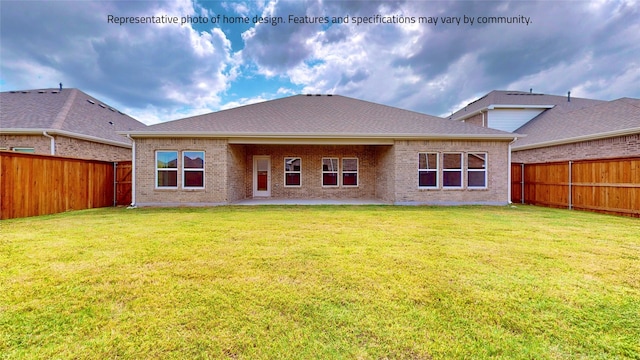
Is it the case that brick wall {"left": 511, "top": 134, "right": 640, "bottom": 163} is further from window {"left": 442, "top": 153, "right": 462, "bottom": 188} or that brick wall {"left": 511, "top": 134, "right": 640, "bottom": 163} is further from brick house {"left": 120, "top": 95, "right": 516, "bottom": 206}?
window {"left": 442, "top": 153, "right": 462, "bottom": 188}

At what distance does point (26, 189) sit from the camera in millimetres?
8836

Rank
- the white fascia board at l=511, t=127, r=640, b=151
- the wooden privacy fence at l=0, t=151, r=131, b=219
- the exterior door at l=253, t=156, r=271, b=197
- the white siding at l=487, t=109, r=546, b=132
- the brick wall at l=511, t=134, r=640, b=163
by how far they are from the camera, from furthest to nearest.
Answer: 1. the white siding at l=487, t=109, r=546, b=132
2. the exterior door at l=253, t=156, r=271, b=197
3. the brick wall at l=511, t=134, r=640, b=163
4. the white fascia board at l=511, t=127, r=640, b=151
5. the wooden privacy fence at l=0, t=151, r=131, b=219

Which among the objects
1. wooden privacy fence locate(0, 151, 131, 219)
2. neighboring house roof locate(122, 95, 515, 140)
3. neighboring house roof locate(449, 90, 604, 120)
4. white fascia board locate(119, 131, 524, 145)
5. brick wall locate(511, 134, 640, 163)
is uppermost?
neighboring house roof locate(449, 90, 604, 120)

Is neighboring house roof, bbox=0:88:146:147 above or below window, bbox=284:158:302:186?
above

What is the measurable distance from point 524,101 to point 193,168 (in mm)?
23546

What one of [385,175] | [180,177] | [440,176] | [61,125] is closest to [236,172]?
[180,177]

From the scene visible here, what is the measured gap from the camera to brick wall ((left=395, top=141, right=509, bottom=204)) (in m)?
11.9

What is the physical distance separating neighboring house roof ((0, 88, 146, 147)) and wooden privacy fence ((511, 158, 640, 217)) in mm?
21604

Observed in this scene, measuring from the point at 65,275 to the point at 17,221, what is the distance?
22.7ft

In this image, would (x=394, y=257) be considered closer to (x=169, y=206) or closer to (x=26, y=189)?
(x=169, y=206)

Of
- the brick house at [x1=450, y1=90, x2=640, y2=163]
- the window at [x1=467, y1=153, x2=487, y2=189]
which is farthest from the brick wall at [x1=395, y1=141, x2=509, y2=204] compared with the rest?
the brick house at [x1=450, y1=90, x2=640, y2=163]

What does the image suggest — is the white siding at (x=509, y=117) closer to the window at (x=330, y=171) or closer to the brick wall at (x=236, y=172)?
the window at (x=330, y=171)

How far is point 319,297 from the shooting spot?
297 cm

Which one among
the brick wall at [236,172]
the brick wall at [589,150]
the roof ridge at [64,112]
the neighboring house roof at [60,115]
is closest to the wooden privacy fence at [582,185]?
the brick wall at [589,150]
